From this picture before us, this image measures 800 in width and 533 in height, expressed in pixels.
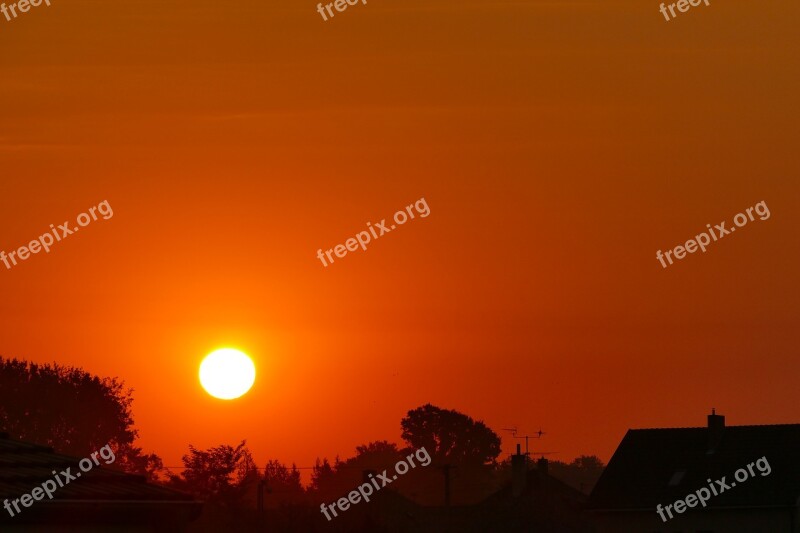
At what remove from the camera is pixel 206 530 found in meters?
52.0

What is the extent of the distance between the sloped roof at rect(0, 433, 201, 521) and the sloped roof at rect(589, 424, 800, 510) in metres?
45.5

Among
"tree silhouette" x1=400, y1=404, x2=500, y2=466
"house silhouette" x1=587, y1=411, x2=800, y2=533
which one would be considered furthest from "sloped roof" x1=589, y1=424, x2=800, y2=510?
"tree silhouette" x1=400, y1=404, x2=500, y2=466

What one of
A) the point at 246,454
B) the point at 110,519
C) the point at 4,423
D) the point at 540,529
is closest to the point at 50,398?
the point at 4,423

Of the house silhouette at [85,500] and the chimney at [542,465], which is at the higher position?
the house silhouette at [85,500]

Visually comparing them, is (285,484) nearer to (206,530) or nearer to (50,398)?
(50,398)

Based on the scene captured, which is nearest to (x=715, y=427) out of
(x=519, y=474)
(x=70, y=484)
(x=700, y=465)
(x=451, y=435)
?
(x=700, y=465)

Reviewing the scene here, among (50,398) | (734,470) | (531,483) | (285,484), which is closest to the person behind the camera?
(734,470)

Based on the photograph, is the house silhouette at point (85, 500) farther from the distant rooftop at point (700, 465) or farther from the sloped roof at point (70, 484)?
the distant rooftop at point (700, 465)

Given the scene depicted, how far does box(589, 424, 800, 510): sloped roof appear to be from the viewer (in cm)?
5969

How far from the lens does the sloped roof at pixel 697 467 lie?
5969 cm

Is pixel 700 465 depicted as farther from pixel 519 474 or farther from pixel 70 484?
pixel 70 484

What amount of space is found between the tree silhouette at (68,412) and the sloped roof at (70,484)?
83970 mm

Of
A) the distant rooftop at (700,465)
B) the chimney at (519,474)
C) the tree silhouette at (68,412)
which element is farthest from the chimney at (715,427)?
the tree silhouette at (68,412)

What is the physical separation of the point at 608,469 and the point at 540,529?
15.4 ft
